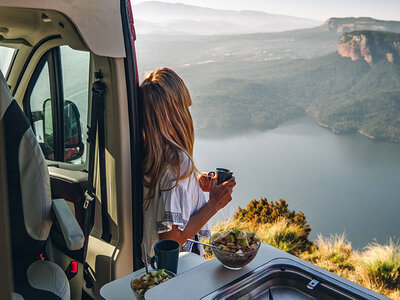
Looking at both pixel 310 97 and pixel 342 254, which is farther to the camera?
pixel 310 97

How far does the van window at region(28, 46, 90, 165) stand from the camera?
218 centimetres

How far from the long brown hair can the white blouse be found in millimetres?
25

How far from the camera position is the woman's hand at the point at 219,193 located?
66.3 inches

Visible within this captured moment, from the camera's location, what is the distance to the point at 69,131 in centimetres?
238

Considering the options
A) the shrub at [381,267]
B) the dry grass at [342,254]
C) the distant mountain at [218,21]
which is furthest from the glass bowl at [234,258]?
the distant mountain at [218,21]

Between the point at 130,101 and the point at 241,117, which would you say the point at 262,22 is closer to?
the point at 241,117

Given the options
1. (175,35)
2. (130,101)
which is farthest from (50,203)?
(175,35)

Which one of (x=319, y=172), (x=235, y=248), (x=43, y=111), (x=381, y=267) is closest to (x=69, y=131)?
(x=43, y=111)

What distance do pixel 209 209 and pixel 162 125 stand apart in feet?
1.48

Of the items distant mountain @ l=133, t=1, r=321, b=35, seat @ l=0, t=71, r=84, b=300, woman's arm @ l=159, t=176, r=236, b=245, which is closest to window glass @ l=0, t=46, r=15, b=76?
seat @ l=0, t=71, r=84, b=300

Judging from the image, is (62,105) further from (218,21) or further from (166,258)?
(218,21)

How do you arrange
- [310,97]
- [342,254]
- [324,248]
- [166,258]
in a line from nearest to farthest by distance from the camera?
[166,258]
[342,254]
[324,248]
[310,97]

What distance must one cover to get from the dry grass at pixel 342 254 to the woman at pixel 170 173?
357 cm

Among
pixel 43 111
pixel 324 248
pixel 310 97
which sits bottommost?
pixel 324 248
